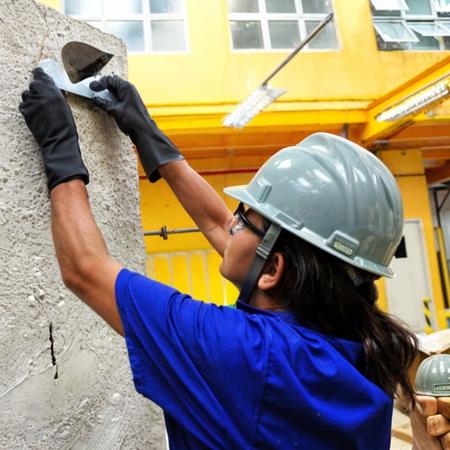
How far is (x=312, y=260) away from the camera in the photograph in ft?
3.30

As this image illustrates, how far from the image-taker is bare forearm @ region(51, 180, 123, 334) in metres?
0.93

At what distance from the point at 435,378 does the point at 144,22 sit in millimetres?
5804

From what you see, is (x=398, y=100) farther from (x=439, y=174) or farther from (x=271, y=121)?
(x=439, y=174)

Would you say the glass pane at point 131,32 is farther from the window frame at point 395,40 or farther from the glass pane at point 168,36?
the window frame at point 395,40

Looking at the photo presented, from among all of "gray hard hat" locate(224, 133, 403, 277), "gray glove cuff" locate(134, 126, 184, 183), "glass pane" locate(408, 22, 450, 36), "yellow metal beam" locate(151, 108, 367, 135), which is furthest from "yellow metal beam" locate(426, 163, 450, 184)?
"gray hard hat" locate(224, 133, 403, 277)

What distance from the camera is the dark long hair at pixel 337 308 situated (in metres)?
0.99

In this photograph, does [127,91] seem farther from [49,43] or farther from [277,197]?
[277,197]

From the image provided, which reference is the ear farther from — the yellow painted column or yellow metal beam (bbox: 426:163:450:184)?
yellow metal beam (bbox: 426:163:450:184)

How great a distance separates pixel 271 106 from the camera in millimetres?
6242

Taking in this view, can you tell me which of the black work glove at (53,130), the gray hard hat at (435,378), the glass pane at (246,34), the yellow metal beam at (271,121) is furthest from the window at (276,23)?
the black work glove at (53,130)

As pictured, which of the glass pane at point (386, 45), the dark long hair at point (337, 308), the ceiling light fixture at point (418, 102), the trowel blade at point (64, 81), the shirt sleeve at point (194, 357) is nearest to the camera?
the shirt sleeve at point (194, 357)

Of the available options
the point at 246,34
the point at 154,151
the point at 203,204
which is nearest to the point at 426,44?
the point at 246,34

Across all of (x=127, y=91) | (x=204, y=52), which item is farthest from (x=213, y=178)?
(x=127, y=91)

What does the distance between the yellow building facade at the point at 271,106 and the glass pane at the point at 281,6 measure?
89mm
